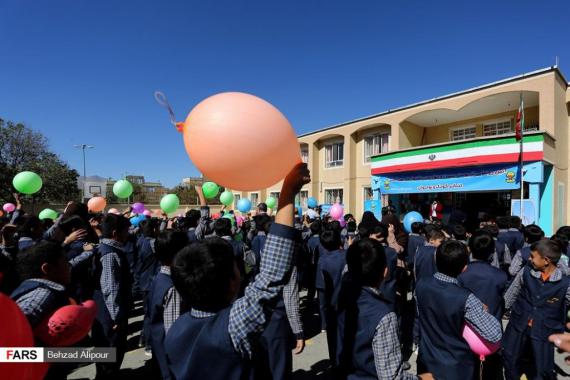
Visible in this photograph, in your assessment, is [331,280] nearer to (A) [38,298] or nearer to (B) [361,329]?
(B) [361,329]

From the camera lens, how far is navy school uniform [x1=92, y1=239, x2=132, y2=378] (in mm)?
2916

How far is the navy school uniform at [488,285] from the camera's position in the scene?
110 inches

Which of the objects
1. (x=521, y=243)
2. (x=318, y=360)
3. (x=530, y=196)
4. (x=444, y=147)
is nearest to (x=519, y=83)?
(x=444, y=147)

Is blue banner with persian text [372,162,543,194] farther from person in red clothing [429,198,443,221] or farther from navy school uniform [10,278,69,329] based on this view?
navy school uniform [10,278,69,329]

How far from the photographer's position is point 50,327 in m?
A: 1.57

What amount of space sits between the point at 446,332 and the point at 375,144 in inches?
625

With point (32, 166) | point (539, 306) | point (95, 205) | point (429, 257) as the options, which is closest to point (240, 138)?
point (539, 306)

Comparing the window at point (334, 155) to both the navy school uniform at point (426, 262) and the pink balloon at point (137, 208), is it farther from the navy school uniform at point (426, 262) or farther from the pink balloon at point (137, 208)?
the navy school uniform at point (426, 262)

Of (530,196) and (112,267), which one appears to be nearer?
(112,267)

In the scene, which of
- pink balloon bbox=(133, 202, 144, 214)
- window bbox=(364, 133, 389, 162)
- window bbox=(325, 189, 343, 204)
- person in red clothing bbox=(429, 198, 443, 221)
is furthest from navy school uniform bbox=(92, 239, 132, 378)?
window bbox=(325, 189, 343, 204)

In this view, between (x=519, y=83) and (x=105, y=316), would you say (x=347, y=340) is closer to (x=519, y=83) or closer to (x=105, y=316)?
(x=105, y=316)

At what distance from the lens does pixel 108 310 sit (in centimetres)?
292

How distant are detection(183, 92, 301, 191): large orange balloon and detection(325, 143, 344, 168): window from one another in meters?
17.9

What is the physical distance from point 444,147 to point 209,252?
11875mm
